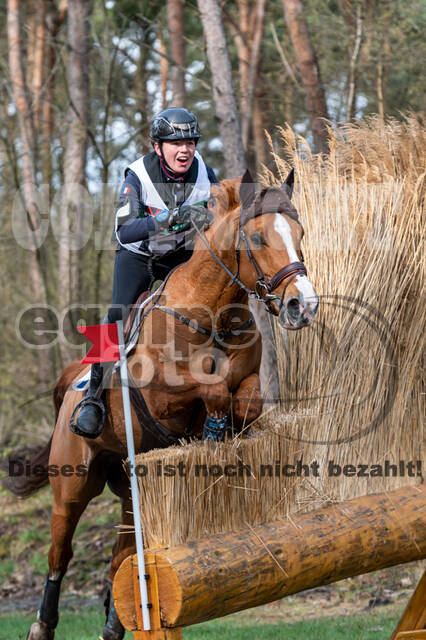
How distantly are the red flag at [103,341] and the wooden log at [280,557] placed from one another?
1.29 metres

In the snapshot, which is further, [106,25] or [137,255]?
[106,25]

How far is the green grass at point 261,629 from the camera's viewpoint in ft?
17.2

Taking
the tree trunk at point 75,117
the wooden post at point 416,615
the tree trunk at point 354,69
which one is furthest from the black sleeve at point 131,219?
the tree trunk at point 75,117

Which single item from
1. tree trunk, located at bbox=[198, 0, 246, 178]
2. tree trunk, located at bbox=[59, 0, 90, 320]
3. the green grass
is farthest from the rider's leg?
tree trunk, located at bbox=[59, 0, 90, 320]

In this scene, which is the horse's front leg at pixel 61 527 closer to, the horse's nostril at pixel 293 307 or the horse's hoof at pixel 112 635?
the horse's hoof at pixel 112 635

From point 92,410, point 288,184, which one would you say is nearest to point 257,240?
point 288,184

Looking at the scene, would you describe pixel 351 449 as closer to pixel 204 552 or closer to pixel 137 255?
pixel 204 552

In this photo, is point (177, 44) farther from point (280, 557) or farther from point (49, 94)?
point (280, 557)

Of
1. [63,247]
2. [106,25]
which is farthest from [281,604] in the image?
[106,25]

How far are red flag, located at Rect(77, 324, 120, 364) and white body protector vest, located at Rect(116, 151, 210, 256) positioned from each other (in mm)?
480

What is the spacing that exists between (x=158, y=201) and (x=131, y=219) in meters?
0.28

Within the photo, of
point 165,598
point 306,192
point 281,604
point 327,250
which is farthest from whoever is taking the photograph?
point 281,604

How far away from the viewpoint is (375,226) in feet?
13.5

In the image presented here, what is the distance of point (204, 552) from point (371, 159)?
8.00ft
